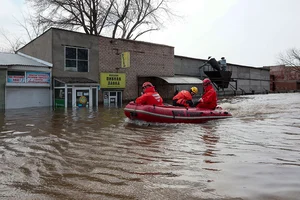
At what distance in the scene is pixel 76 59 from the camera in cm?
1903

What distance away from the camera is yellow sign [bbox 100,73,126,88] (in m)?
20.4

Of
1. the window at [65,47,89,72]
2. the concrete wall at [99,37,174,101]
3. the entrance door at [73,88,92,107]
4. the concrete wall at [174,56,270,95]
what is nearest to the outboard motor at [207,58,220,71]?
the concrete wall at [174,56,270,95]

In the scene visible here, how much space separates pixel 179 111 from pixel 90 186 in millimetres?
5845

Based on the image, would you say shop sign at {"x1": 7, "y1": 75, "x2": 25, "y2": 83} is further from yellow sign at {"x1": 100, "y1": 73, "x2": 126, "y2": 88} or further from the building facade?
yellow sign at {"x1": 100, "y1": 73, "x2": 126, "y2": 88}

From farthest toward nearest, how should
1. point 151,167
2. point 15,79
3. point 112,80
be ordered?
point 112,80
point 15,79
point 151,167

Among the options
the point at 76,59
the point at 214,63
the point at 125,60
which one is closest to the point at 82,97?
the point at 76,59

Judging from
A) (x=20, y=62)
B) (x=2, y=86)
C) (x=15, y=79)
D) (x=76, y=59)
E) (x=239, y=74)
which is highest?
(x=239, y=74)

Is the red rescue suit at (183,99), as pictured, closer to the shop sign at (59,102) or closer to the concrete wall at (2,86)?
the shop sign at (59,102)

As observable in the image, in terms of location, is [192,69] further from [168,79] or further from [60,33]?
[60,33]

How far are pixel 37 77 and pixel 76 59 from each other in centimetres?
304

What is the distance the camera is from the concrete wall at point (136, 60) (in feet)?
68.3

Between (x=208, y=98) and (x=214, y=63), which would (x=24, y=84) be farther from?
(x=214, y=63)

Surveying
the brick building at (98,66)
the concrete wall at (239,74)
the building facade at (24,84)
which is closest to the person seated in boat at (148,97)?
the brick building at (98,66)

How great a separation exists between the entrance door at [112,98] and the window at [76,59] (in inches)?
92.8
